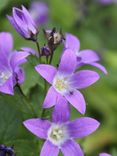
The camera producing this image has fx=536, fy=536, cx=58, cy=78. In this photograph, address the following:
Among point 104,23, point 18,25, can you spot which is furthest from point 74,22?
point 18,25

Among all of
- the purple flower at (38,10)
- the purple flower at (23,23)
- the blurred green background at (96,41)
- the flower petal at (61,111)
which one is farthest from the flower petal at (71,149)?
the purple flower at (38,10)

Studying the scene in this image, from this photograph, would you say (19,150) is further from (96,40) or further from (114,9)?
(114,9)

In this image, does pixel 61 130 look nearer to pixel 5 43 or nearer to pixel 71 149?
pixel 71 149

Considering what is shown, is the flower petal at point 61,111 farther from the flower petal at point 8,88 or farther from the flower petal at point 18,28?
the flower petal at point 18,28

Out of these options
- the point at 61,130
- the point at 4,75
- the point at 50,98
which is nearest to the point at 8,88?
the point at 50,98

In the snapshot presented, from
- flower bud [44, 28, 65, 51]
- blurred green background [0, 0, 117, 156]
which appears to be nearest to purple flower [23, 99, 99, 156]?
flower bud [44, 28, 65, 51]

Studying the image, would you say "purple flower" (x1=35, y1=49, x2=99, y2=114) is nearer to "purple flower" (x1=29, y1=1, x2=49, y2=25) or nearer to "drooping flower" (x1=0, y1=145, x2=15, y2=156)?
"drooping flower" (x1=0, y1=145, x2=15, y2=156)

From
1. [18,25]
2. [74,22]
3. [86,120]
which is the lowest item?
[74,22]
